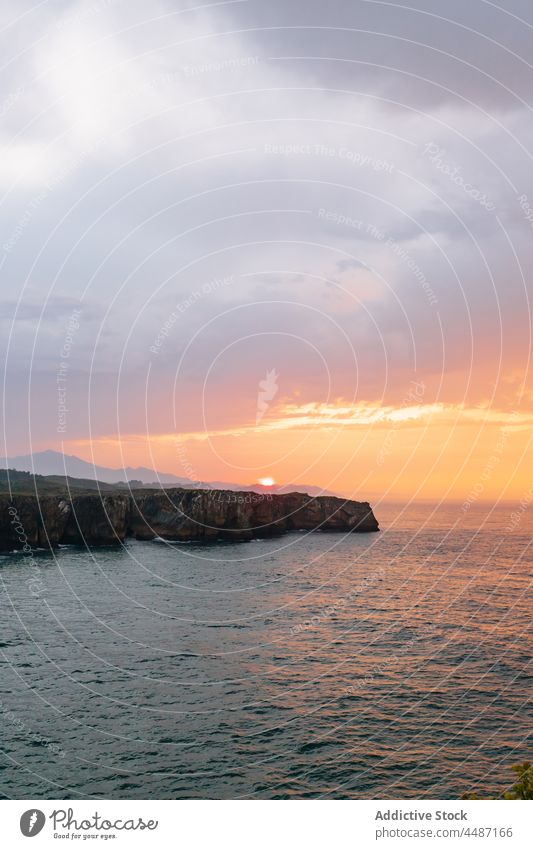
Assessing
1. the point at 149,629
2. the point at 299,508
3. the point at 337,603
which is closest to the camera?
the point at 149,629

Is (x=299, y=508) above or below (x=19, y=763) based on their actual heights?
above

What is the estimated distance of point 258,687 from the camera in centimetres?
4516

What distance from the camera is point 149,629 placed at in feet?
199

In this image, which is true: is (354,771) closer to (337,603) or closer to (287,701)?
(287,701)

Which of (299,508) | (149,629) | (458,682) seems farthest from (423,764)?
(299,508)

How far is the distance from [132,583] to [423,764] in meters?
60.2
